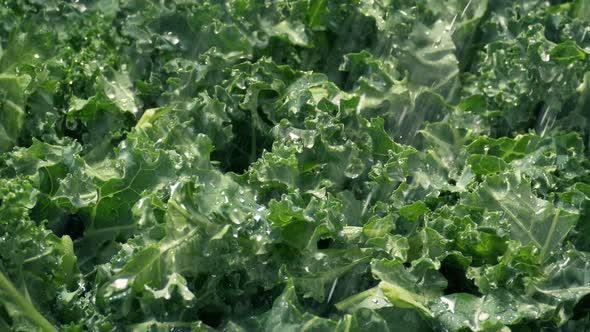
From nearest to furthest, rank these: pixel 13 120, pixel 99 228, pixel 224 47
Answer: pixel 99 228 → pixel 13 120 → pixel 224 47

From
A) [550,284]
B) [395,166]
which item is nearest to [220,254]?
[395,166]

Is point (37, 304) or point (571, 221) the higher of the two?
point (571, 221)

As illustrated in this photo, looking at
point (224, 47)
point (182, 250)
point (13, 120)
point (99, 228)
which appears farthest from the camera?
point (224, 47)

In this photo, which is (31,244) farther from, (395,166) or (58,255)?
(395,166)

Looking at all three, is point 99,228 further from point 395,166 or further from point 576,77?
point 576,77

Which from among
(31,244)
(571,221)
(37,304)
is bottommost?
(37,304)

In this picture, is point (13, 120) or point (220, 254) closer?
point (220, 254)

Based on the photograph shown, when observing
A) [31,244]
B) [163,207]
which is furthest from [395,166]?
[31,244]
